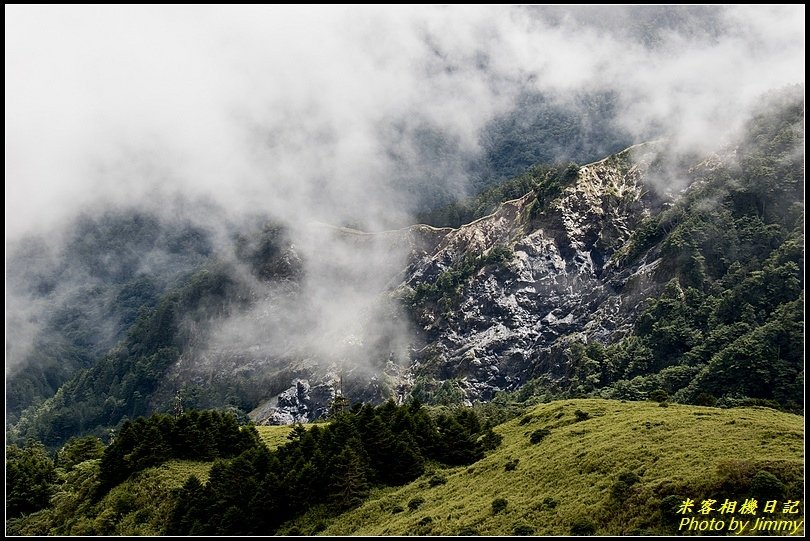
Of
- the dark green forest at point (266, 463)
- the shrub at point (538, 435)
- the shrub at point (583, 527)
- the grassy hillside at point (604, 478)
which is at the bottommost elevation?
the shrub at point (583, 527)

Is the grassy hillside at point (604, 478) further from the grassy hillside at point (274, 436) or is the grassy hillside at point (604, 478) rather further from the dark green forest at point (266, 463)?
the grassy hillside at point (274, 436)

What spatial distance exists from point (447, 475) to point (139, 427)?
52.1 meters

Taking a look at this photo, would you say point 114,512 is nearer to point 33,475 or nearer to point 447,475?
point 33,475

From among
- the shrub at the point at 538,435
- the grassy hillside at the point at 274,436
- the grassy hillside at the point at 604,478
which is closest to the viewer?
the grassy hillside at the point at 604,478

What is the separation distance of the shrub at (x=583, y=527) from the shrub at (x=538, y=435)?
119 ft

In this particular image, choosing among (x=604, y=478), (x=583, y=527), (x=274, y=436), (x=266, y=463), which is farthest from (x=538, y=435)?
(x=274, y=436)

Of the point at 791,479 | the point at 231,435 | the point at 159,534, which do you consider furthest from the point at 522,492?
the point at 231,435

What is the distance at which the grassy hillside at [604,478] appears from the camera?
66.4m

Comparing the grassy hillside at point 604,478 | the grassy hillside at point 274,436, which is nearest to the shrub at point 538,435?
the grassy hillside at point 604,478

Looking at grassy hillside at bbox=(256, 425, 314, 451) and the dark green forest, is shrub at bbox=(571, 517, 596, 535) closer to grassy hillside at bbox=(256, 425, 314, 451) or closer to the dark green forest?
the dark green forest

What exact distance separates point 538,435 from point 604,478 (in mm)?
29189

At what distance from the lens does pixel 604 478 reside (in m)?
77.2

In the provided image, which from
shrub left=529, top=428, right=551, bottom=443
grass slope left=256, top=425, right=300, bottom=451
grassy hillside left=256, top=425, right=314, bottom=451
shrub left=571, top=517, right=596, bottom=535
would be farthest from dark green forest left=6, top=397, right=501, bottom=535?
shrub left=571, top=517, right=596, bottom=535

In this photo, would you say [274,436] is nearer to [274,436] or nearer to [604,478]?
[274,436]
